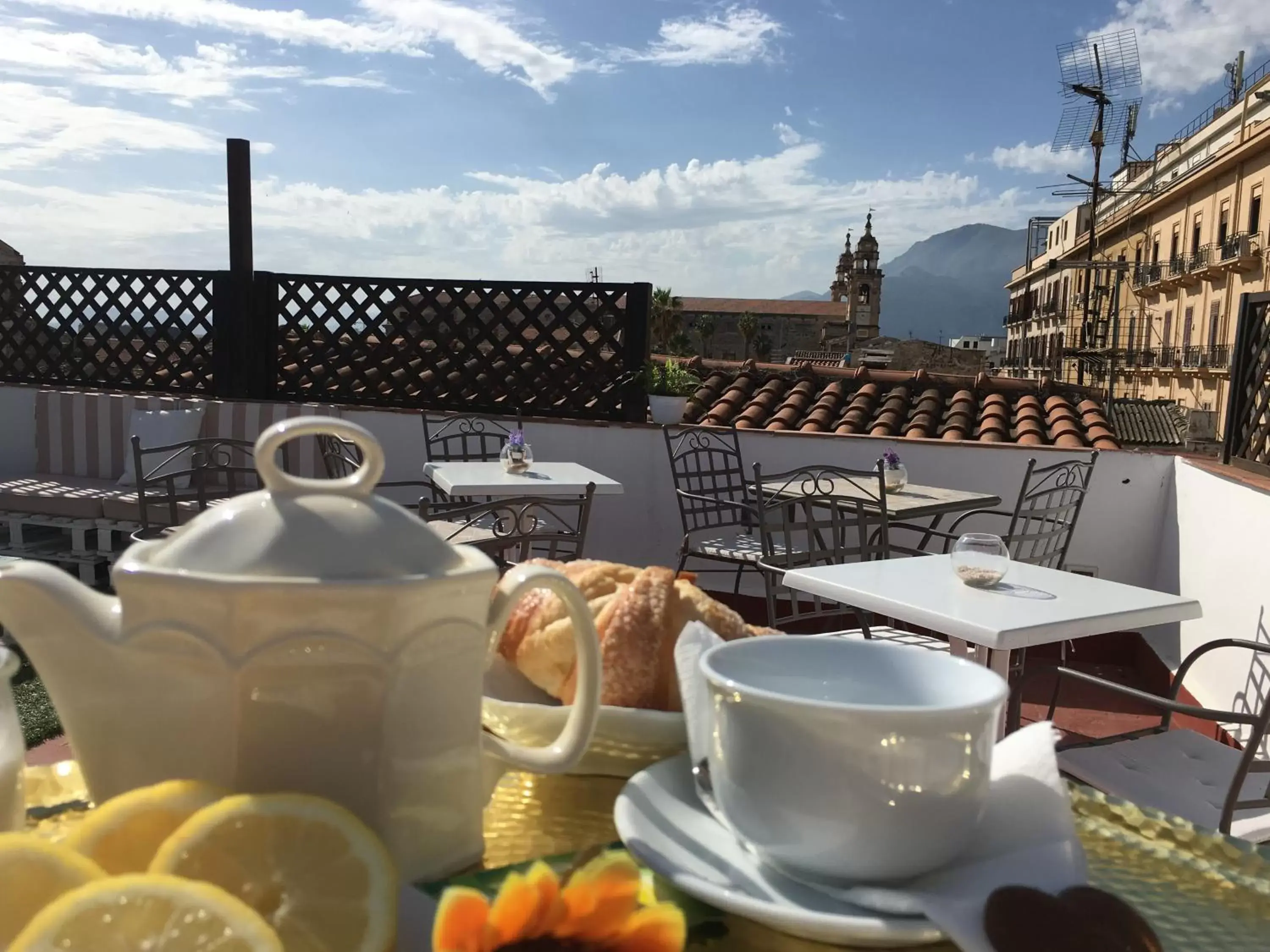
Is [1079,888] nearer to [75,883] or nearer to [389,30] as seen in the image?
[75,883]

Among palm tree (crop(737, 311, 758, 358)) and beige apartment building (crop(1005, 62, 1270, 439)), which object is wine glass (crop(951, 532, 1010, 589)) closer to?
beige apartment building (crop(1005, 62, 1270, 439))

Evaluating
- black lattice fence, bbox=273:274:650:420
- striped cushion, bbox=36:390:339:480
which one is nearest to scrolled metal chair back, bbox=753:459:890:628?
black lattice fence, bbox=273:274:650:420

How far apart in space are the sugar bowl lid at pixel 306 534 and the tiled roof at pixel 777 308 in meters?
52.5

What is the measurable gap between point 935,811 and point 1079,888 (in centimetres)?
7

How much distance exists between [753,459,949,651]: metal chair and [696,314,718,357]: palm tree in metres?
43.9

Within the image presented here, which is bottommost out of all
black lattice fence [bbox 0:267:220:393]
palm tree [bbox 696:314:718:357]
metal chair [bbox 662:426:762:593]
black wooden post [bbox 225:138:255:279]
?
metal chair [bbox 662:426:762:593]

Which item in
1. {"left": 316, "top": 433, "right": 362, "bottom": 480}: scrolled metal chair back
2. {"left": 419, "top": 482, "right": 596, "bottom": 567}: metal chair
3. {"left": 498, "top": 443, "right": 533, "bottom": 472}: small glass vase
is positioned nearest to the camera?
{"left": 419, "top": 482, "right": 596, "bottom": 567}: metal chair

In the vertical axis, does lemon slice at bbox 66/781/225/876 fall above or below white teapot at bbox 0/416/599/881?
below

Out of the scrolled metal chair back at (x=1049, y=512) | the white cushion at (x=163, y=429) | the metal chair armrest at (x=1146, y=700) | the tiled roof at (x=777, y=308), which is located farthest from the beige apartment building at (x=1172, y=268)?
the metal chair armrest at (x=1146, y=700)

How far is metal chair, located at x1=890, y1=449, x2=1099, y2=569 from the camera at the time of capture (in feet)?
12.4

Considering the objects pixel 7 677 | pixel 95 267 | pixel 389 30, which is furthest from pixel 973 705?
pixel 95 267

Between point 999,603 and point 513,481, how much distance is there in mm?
2436

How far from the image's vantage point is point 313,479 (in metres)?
0.49

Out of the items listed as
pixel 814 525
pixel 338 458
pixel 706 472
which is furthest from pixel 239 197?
pixel 814 525
